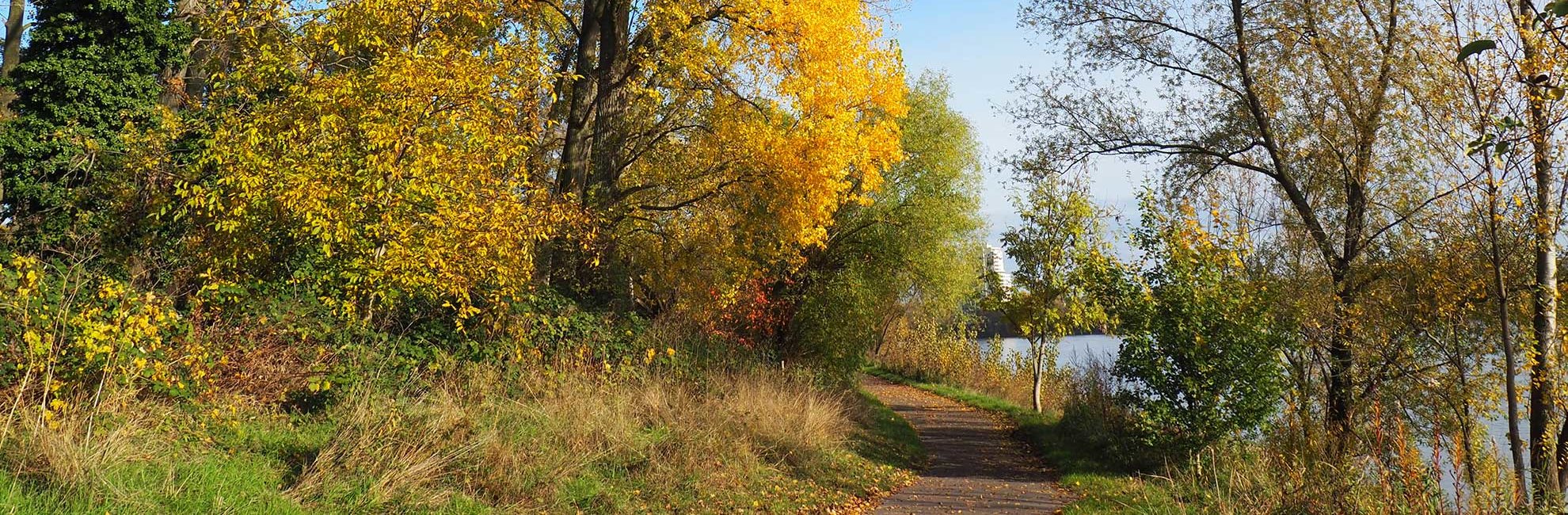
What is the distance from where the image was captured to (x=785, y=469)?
10484mm

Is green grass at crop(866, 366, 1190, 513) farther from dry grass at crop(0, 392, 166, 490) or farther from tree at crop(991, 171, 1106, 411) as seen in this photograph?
dry grass at crop(0, 392, 166, 490)

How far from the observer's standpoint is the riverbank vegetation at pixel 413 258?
21.5 ft

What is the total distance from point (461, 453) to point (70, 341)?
111 inches

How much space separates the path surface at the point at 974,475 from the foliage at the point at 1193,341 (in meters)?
1.91

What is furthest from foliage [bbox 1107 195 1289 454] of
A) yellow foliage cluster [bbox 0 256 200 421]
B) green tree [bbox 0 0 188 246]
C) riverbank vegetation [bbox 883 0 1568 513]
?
green tree [bbox 0 0 188 246]

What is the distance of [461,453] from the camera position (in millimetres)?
7312

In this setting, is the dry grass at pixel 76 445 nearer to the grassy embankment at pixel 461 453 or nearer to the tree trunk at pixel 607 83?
the grassy embankment at pixel 461 453

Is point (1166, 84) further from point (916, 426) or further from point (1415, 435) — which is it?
point (916, 426)

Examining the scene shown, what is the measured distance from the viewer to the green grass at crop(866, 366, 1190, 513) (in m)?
9.70

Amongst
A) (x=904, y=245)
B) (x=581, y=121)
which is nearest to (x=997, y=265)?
(x=904, y=245)

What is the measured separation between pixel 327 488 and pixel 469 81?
427 centimetres

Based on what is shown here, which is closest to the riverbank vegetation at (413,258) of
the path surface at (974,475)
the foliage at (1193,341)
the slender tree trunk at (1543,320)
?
the path surface at (974,475)

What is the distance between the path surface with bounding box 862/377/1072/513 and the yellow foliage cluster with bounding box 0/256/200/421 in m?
6.95

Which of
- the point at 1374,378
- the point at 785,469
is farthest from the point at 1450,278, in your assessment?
the point at 785,469
